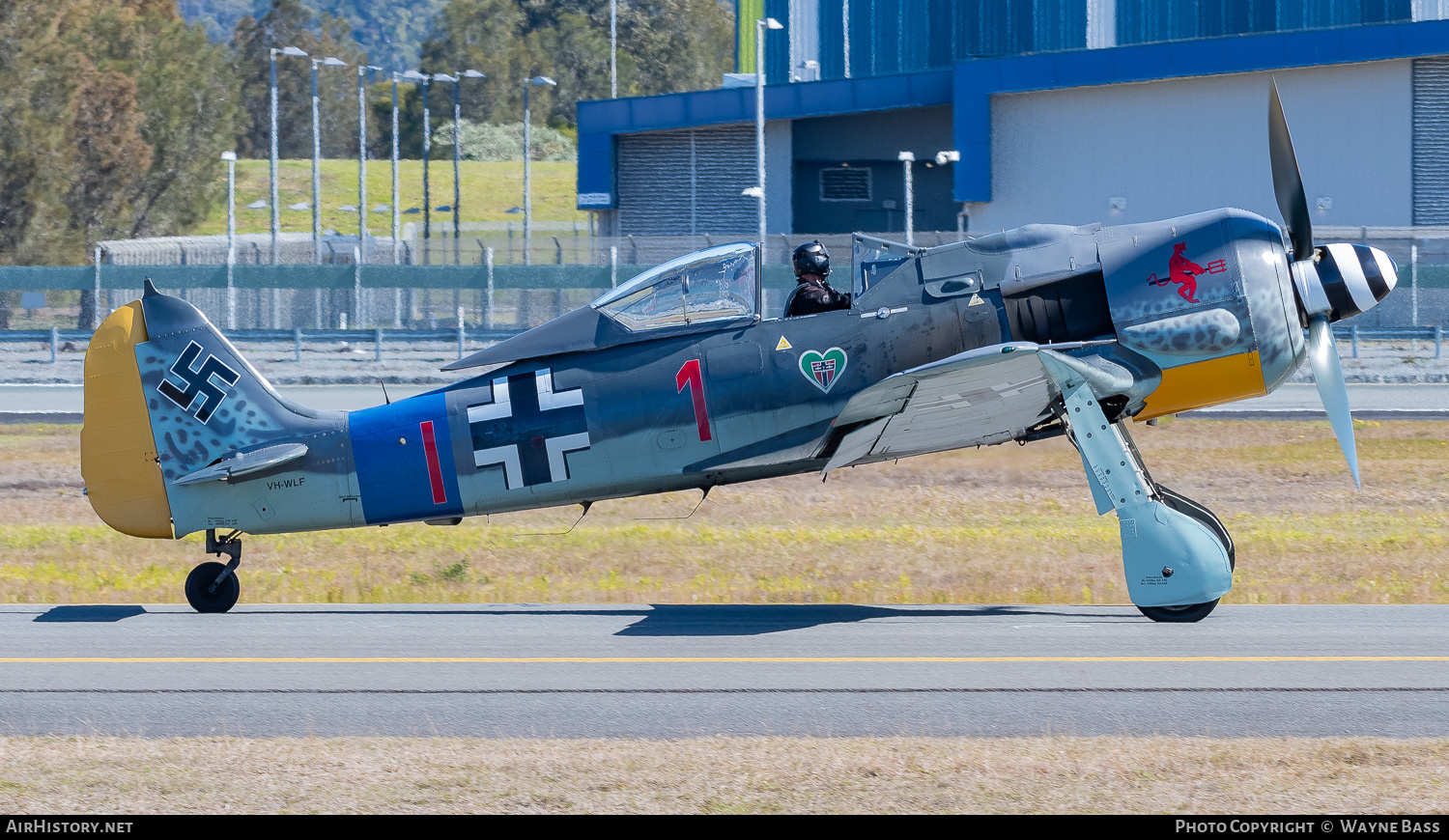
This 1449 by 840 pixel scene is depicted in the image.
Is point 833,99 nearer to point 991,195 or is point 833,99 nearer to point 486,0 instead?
point 991,195

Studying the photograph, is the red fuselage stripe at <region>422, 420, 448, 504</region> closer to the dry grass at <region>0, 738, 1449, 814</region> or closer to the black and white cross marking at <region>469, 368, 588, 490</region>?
the black and white cross marking at <region>469, 368, 588, 490</region>

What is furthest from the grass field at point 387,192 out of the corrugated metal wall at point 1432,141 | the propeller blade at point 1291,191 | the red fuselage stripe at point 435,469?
the propeller blade at point 1291,191

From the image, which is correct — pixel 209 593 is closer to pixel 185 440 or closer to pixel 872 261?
pixel 185 440

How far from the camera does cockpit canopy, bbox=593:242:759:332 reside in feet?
35.0

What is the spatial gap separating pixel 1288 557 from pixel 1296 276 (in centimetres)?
404

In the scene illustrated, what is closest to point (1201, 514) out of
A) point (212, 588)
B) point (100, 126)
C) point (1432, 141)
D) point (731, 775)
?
point (731, 775)

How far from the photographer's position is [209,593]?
11.4 metres

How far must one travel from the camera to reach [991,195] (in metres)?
46.3

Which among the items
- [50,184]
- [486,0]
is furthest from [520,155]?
[50,184]

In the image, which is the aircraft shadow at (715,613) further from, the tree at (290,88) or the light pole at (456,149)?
the tree at (290,88)

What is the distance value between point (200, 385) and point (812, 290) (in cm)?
455

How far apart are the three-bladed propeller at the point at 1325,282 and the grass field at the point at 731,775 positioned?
3.73 meters

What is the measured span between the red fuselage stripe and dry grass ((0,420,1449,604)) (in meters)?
1.79

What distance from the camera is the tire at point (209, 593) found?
1138 cm
